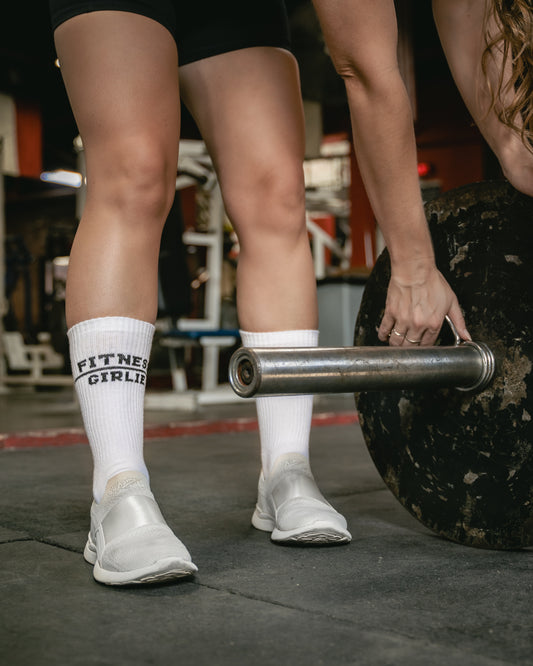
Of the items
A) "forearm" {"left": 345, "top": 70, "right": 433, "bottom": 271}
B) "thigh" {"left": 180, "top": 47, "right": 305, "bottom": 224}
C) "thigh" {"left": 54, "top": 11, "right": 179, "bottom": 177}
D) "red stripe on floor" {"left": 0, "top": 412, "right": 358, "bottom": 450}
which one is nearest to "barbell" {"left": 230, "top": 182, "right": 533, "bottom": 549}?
"forearm" {"left": 345, "top": 70, "right": 433, "bottom": 271}

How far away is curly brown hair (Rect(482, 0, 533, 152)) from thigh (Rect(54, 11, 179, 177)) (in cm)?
42

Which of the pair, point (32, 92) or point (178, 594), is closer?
point (178, 594)

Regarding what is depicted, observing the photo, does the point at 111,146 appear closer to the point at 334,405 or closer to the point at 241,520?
the point at 241,520

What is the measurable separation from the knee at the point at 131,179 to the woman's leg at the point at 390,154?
Result: 0.85ft

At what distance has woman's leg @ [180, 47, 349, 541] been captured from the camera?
1.14 metres

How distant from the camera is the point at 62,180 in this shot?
12.7 m

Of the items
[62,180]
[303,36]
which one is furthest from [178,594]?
[62,180]

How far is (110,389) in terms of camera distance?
0.99 meters

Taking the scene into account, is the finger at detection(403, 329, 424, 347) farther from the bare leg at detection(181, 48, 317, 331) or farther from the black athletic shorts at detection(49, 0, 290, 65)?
the black athletic shorts at detection(49, 0, 290, 65)

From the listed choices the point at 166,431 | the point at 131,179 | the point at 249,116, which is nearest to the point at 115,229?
the point at 131,179

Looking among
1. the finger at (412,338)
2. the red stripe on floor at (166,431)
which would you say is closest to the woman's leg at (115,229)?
the finger at (412,338)

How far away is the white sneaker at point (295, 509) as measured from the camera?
1.05 metres

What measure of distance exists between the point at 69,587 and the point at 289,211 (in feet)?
2.00

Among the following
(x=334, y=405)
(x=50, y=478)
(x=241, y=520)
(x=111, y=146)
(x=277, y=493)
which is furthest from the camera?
(x=334, y=405)
